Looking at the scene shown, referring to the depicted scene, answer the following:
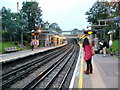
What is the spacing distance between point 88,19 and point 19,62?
3685 centimetres

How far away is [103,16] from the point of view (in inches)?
1746

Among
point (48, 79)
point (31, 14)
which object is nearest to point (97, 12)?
point (31, 14)

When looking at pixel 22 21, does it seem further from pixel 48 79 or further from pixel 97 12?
pixel 48 79

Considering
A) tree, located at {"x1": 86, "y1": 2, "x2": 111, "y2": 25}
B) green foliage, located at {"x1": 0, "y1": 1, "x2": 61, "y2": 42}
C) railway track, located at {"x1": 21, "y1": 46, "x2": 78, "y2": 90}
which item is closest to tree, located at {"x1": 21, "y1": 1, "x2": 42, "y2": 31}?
green foliage, located at {"x1": 0, "y1": 1, "x2": 61, "y2": 42}

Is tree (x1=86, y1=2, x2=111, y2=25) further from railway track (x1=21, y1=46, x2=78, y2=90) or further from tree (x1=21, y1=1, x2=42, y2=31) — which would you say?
railway track (x1=21, y1=46, x2=78, y2=90)

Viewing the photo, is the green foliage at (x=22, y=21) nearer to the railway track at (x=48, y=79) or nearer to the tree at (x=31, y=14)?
the tree at (x=31, y=14)

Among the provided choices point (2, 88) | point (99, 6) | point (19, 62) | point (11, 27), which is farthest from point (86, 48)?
point (99, 6)

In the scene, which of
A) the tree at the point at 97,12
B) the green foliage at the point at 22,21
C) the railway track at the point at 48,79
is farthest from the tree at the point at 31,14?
the railway track at the point at 48,79

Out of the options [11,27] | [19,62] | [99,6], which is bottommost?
[19,62]

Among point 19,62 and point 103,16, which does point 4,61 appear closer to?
point 19,62

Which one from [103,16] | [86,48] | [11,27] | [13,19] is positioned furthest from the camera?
[103,16]

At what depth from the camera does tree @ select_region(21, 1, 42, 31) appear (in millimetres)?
49384

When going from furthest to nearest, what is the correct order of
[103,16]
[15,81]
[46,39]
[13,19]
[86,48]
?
1. [46,39]
2. [103,16]
3. [13,19]
4. [15,81]
5. [86,48]

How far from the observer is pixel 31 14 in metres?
50.4
